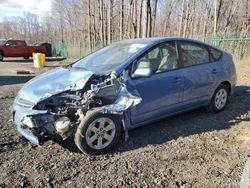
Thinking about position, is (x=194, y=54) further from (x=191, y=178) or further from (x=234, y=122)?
(x=191, y=178)

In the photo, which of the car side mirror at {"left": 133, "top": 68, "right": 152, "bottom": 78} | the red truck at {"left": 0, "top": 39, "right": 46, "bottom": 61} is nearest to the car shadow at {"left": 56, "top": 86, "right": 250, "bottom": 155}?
the car side mirror at {"left": 133, "top": 68, "right": 152, "bottom": 78}

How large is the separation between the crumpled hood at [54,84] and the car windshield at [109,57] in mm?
288

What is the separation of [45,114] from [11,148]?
897 mm

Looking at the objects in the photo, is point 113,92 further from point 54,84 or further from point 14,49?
point 14,49

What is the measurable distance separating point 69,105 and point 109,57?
52.9 inches

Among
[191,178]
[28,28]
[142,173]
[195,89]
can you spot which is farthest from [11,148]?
[28,28]

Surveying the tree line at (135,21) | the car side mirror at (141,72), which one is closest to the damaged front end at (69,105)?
the car side mirror at (141,72)

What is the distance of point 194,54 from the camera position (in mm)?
5922

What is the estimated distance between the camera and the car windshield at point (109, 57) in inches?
195

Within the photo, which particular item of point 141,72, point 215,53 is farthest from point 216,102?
point 141,72

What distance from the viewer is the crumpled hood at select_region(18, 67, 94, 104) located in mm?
4432

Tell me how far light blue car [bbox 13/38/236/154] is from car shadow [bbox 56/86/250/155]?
26cm

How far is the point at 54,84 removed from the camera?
4.62 m

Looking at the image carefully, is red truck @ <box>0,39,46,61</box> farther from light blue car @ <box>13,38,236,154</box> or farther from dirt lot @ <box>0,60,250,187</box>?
light blue car @ <box>13,38,236,154</box>
